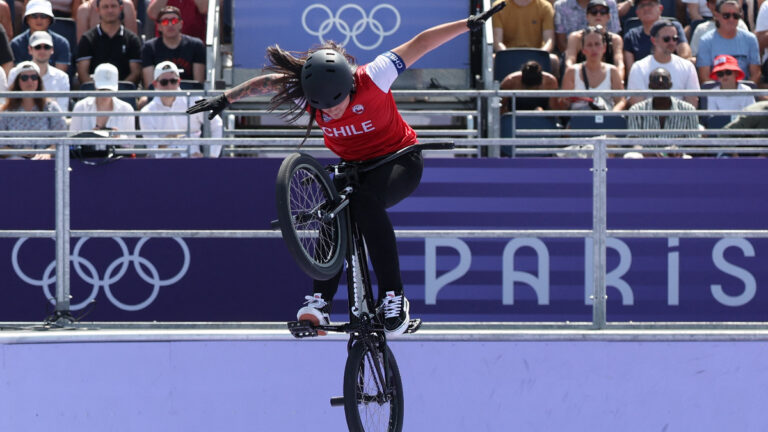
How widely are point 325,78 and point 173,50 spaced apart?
639cm

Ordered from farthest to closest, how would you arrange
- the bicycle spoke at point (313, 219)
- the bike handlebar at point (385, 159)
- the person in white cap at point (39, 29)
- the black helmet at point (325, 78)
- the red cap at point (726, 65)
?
1. the person in white cap at point (39, 29)
2. the red cap at point (726, 65)
3. the bike handlebar at point (385, 159)
4. the bicycle spoke at point (313, 219)
5. the black helmet at point (325, 78)

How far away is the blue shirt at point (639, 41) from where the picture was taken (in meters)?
12.6

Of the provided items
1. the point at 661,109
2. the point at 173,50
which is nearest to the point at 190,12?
the point at 173,50

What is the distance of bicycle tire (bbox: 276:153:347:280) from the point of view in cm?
600

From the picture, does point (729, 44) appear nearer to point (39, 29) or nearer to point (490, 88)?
point (490, 88)

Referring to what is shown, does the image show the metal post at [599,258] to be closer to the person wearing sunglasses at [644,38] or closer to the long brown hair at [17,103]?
the person wearing sunglasses at [644,38]

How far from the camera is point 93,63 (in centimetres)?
1240

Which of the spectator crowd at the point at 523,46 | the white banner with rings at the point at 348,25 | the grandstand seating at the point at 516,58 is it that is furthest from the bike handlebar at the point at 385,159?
the white banner with rings at the point at 348,25

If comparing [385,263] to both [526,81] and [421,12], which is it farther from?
[421,12]

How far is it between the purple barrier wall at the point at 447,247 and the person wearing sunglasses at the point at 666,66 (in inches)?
118

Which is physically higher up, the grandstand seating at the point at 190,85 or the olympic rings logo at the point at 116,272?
the grandstand seating at the point at 190,85

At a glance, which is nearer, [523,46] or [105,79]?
[105,79]

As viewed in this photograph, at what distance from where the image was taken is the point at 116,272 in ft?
29.2
